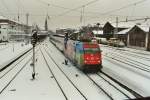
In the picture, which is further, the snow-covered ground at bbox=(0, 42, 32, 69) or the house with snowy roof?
the house with snowy roof

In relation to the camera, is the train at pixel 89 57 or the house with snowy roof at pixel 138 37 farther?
the house with snowy roof at pixel 138 37

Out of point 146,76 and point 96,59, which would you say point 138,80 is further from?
point 96,59

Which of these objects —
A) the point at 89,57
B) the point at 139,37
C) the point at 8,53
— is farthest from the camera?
the point at 139,37

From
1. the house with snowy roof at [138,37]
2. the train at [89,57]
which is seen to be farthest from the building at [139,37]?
the train at [89,57]

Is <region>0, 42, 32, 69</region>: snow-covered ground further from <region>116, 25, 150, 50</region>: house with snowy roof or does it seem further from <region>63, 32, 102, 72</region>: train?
<region>116, 25, 150, 50</region>: house with snowy roof

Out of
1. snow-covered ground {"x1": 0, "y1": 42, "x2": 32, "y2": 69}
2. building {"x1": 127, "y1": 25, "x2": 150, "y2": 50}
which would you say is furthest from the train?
building {"x1": 127, "y1": 25, "x2": 150, "y2": 50}

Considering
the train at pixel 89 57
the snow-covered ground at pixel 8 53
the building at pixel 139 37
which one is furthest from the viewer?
the building at pixel 139 37

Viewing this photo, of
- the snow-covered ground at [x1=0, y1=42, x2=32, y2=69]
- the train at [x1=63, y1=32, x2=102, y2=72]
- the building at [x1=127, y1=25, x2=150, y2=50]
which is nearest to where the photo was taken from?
the train at [x1=63, y1=32, x2=102, y2=72]

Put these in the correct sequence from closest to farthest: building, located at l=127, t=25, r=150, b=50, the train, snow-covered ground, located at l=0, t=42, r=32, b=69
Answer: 1. the train
2. snow-covered ground, located at l=0, t=42, r=32, b=69
3. building, located at l=127, t=25, r=150, b=50

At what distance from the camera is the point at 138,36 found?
5525 centimetres

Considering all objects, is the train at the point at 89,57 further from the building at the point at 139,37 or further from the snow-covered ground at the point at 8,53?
the building at the point at 139,37

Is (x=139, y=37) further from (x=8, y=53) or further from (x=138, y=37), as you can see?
(x=8, y=53)

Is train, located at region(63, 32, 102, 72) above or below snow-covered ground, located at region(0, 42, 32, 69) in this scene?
above

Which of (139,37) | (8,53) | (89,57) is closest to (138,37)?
(139,37)
